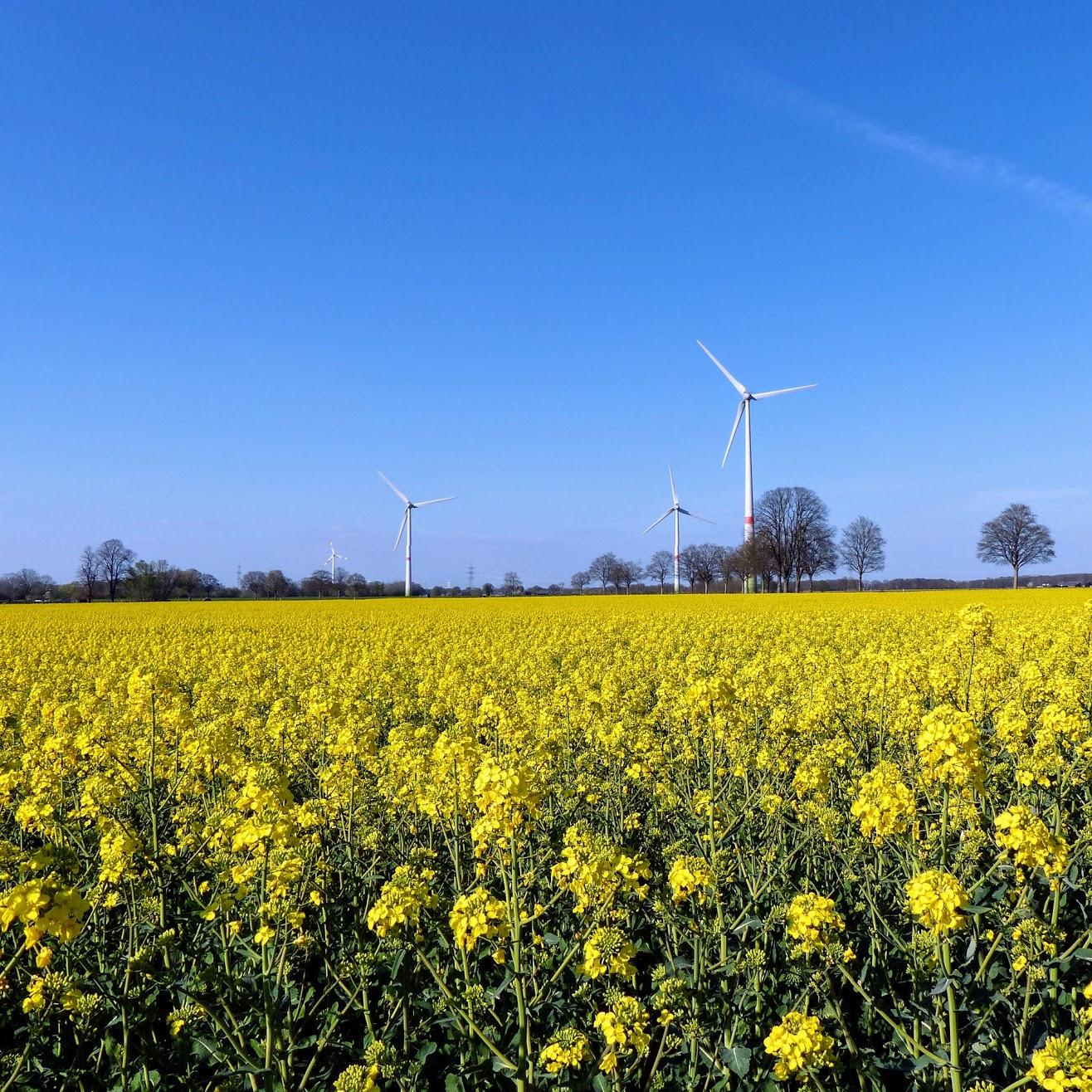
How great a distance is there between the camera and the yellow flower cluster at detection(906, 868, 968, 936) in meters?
2.93

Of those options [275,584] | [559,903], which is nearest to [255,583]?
[275,584]

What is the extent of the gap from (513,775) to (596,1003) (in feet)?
5.62

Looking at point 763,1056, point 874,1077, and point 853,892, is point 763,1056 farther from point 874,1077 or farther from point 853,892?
point 853,892

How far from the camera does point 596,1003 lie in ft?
13.0

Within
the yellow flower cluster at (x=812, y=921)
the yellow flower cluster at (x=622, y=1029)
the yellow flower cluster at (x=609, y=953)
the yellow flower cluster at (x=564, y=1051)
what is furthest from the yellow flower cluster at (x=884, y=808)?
the yellow flower cluster at (x=564, y=1051)

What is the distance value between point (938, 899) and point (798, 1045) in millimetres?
807

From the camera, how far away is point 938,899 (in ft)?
9.74

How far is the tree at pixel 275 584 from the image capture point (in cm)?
9444

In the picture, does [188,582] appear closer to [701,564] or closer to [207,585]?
[207,585]

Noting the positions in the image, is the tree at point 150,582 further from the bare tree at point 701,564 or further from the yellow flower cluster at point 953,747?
the yellow flower cluster at point 953,747

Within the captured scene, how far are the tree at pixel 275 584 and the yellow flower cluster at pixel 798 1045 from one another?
9717 cm

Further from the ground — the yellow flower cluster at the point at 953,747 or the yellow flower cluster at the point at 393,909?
the yellow flower cluster at the point at 953,747

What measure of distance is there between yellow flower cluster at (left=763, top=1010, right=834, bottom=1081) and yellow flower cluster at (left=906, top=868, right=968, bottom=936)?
623 mm

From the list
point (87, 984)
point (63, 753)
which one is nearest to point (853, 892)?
point (87, 984)
